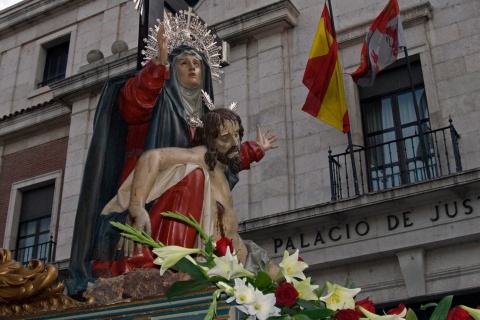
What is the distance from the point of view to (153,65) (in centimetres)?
485

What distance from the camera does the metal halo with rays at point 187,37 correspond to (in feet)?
17.9

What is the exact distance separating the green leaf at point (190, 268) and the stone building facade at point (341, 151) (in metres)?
8.61

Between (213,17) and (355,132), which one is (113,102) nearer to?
(355,132)

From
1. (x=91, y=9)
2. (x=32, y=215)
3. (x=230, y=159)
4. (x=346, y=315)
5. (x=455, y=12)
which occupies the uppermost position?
(x=91, y=9)

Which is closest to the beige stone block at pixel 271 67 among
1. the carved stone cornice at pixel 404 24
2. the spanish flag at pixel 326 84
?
the carved stone cornice at pixel 404 24

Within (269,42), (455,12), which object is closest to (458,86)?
(455,12)

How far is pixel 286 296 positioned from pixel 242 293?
0.16 metres

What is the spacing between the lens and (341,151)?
12930 millimetres

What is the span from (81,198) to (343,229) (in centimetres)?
751

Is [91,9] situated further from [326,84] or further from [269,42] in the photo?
[326,84]

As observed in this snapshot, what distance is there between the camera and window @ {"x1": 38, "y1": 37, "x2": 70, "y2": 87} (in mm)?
19016

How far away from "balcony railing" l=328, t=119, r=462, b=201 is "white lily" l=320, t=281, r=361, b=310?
9.12 metres

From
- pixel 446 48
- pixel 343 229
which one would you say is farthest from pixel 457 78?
pixel 343 229

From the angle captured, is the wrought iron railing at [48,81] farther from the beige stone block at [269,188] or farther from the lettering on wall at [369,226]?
the lettering on wall at [369,226]
